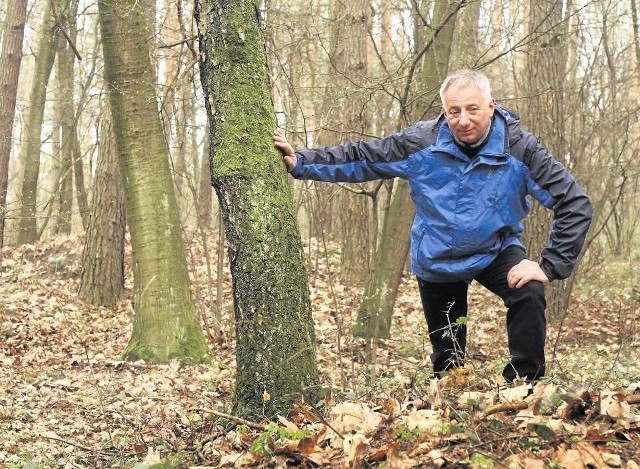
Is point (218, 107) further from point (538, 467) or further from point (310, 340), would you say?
point (538, 467)

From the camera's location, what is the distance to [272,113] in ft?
12.7

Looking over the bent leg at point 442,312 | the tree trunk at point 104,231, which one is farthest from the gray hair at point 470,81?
the tree trunk at point 104,231

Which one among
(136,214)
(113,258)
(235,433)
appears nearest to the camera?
(235,433)

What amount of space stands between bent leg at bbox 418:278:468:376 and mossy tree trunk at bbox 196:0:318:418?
1055mm

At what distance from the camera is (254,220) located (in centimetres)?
363

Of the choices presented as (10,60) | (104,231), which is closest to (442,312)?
(104,231)

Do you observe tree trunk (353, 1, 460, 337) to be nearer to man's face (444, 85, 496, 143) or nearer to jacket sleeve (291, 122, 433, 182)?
jacket sleeve (291, 122, 433, 182)

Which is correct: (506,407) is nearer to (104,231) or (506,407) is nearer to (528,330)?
(528,330)

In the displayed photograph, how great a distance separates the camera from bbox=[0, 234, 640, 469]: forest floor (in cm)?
284

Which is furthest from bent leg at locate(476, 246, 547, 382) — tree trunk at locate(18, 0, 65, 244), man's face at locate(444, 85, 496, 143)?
tree trunk at locate(18, 0, 65, 244)

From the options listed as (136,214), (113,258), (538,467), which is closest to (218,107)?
(538,467)

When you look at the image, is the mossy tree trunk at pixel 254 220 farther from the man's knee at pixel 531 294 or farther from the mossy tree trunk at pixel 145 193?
the mossy tree trunk at pixel 145 193

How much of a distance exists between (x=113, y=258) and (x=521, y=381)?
26.6 ft

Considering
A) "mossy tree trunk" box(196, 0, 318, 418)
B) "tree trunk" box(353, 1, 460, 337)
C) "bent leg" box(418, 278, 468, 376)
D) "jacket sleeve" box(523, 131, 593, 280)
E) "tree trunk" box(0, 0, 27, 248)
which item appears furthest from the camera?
"tree trunk" box(0, 0, 27, 248)
